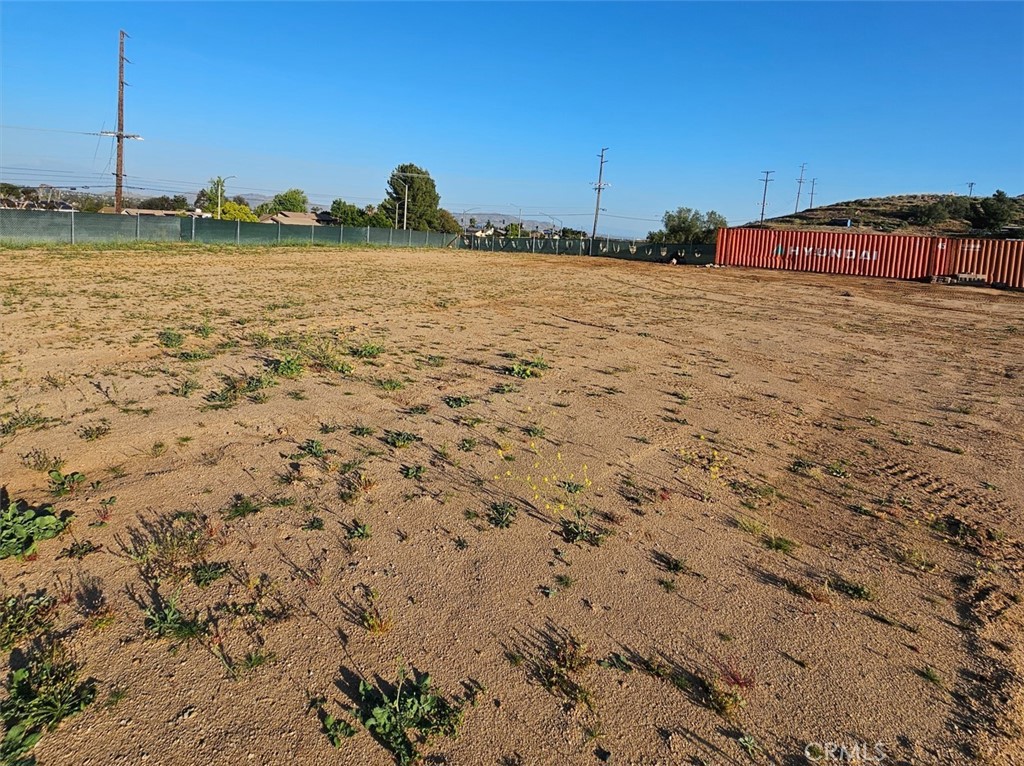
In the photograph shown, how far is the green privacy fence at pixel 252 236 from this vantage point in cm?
2789

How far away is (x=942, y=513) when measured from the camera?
4.46 meters

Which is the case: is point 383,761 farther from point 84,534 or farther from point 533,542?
point 84,534

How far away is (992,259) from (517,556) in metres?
35.9

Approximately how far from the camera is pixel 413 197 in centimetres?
8125

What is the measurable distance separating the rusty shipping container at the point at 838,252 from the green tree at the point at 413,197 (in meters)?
50.7

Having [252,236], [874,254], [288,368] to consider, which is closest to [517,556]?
[288,368]

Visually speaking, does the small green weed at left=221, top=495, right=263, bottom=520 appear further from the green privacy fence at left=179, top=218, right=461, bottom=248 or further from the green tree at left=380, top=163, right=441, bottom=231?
the green tree at left=380, top=163, right=441, bottom=231

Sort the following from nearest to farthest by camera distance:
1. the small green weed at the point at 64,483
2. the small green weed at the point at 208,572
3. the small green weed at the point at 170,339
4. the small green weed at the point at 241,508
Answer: the small green weed at the point at 208,572 → the small green weed at the point at 241,508 → the small green weed at the point at 64,483 → the small green weed at the point at 170,339

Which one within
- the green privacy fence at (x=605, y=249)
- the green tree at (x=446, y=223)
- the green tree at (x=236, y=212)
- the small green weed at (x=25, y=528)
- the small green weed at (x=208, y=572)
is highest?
the green tree at (x=446, y=223)

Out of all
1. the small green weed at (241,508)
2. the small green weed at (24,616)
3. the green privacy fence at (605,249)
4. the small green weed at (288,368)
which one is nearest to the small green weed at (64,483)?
the small green weed at (241,508)

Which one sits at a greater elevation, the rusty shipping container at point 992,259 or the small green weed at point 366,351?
the rusty shipping container at point 992,259

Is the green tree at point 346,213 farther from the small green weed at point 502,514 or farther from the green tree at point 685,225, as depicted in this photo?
the small green weed at point 502,514

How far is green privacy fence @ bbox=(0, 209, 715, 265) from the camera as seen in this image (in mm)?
27891

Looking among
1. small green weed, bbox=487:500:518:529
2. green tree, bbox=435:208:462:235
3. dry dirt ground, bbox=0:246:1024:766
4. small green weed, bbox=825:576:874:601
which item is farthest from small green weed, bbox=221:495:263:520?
green tree, bbox=435:208:462:235
